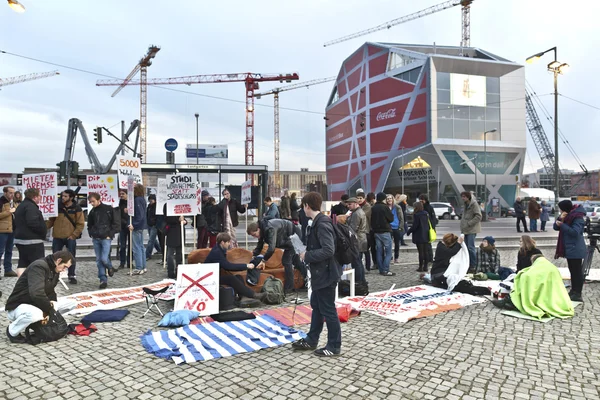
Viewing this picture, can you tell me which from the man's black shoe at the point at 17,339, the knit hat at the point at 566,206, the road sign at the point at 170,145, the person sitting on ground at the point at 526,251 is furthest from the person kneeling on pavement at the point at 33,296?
the road sign at the point at 170,145

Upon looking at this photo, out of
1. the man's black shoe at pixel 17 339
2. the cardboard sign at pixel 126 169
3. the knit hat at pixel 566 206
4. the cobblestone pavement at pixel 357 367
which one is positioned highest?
the cardboard sign at pixel 126 169

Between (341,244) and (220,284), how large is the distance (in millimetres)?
3082

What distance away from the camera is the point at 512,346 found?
15.3ft

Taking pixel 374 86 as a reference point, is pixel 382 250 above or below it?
below

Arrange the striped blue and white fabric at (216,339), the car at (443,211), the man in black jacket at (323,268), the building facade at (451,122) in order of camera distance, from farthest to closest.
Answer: the building facade at (451,122)
the car at (443,211)
the striped blue and white fabric at (216,339)
the man in black jacket at (323,268)

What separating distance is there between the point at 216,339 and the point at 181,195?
4.89 metres

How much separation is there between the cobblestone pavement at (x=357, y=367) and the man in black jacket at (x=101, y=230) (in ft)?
8.94

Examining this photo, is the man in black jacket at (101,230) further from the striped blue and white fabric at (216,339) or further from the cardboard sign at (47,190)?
the striped blue and white fabric at (216,339)

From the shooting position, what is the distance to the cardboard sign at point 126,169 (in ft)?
33.5

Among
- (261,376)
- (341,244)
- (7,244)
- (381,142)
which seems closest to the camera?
(261,376)

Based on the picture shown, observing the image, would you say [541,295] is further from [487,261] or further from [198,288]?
[198,288]

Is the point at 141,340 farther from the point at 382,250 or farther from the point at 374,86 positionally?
Answer: the point at 374,86

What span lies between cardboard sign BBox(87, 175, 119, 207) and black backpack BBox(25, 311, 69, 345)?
20.0 ft

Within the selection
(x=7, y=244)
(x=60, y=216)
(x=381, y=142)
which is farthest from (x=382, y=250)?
(x=381, y=142)
